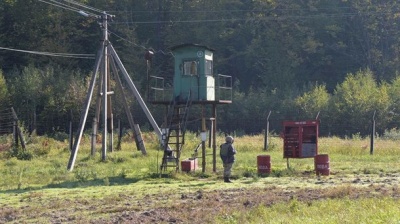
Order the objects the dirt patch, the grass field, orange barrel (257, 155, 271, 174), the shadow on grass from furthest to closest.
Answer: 1. orange barrel (257, 155, 271, 174)
2. the shadow on grass
3. the dirt patch
4. the grass field

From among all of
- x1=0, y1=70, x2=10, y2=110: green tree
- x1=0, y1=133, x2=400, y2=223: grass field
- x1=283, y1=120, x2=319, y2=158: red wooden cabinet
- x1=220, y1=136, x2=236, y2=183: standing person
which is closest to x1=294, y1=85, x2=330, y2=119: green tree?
x1=0, y1=70, x2=10, y2=110: green tree

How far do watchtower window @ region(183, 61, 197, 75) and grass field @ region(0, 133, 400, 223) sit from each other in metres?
3.96

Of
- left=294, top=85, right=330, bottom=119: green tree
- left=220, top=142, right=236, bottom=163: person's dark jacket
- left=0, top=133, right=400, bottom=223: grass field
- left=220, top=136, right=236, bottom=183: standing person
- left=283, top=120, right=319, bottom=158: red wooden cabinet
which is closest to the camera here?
left=0, top=133, right=400, bottom=223: grass field

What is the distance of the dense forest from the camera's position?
6756 centimetres

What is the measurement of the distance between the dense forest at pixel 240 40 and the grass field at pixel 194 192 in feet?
107

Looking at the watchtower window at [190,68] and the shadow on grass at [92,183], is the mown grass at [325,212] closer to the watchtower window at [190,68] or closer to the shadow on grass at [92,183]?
the shadow on grass at [92,183]

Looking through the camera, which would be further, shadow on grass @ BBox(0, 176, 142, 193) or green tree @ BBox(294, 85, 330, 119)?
green tree @ BBox(294, 85, 330, 119)

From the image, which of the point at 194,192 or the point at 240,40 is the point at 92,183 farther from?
the point at 240,40

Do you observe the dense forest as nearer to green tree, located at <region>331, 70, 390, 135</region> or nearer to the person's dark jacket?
green tree, located at <region>331, 70, 390, 135</region>

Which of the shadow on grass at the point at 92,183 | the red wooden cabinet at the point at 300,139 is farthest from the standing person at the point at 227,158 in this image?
the red wooden cabinet at the point at 300,139

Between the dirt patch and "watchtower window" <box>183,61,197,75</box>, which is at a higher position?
"watchtower window" <box>183,61,197,75</box>

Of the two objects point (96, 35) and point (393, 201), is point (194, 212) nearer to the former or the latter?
point (393, 201)

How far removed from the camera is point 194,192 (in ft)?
65.6

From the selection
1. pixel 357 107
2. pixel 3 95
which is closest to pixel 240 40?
pixel 357 107
